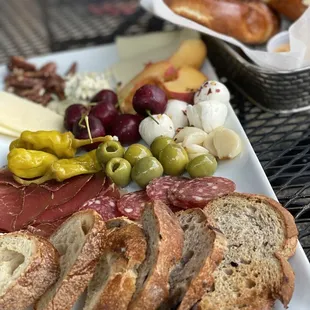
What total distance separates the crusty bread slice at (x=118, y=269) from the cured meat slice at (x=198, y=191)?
0.23 meters

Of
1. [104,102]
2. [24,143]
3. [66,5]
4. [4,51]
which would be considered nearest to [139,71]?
[104,102]

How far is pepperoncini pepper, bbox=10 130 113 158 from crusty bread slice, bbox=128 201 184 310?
1.90 feet

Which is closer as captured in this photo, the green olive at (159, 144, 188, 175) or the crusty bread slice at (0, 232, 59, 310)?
the crusty bread slice at (0, 232, 59, 310)

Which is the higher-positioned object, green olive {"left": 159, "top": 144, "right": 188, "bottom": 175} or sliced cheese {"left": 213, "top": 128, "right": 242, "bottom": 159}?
sliced cheese {"left": 213, "top": 128, "right": 242, "bottom": 159}

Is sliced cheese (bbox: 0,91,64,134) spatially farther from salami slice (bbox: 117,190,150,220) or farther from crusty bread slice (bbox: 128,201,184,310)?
crusty bread slice (bbox: 128,201,184,310)

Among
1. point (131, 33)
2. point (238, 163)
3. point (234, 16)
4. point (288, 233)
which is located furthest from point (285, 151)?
point (131, 33)

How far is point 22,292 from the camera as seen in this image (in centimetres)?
147

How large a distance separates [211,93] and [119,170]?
52cm

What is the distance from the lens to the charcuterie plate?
155cm

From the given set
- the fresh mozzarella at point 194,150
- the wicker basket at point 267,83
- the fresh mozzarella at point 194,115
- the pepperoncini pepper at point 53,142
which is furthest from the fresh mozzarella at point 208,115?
the pepperoncini pepper at point 53,142

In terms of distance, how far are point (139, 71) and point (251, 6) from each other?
59cm

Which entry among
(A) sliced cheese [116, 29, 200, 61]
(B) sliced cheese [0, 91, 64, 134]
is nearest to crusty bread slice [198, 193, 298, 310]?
(B) sliced cheese [0, 91, 64, 134]

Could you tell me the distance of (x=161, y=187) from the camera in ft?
6.12

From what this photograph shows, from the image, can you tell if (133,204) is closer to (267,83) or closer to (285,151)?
(285,151)
